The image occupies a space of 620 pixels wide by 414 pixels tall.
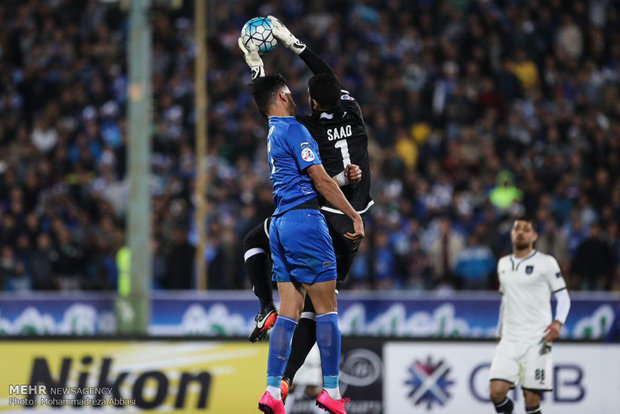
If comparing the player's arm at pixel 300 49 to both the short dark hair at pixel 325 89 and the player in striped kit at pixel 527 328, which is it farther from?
the player in striped kit at pixel 527 328

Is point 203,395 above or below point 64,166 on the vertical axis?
below

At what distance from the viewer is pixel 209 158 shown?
62.9 ft

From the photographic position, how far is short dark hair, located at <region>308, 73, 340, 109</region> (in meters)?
7.96

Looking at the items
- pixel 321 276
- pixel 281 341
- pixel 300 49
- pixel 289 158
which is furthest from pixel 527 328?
pixel 300 49

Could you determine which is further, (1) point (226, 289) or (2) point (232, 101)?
(2) point (232, 101)

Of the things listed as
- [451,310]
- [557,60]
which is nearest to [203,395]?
[451,310]

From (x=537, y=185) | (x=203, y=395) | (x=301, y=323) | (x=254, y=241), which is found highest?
(x=537, y=185)

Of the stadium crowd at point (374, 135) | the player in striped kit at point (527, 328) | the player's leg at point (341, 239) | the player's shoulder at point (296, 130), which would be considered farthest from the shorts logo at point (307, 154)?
the stadium crowd at point (374, 135)

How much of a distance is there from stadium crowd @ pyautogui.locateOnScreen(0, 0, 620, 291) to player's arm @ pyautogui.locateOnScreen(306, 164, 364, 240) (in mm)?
8274

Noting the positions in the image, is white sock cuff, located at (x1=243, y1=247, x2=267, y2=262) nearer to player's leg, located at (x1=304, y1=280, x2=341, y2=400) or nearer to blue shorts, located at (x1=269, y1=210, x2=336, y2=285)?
blue shorts, located at (x1=269, y1=210, x2=336, y2=285)

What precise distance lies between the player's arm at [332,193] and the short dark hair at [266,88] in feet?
1.98

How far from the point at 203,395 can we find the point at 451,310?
4935mm

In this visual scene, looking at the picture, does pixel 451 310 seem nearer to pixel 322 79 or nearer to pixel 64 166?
pixel 64 166

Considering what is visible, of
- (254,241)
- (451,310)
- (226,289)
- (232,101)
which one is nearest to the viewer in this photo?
(254,241)
